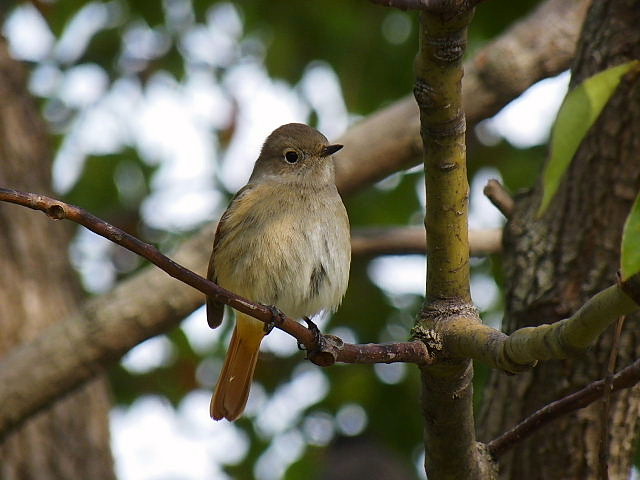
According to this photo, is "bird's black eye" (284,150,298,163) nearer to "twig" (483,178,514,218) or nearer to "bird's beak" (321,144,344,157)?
"bird's beak" (321,144,344,157)

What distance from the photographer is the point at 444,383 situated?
2.77 metres

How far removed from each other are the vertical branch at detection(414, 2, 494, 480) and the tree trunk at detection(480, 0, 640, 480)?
778 mm

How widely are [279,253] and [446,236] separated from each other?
1617 mm

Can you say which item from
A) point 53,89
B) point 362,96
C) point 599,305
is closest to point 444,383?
point 599,305

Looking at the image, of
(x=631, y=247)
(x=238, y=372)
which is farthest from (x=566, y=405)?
(x=238, y=372)

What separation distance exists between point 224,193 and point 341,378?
1680mm

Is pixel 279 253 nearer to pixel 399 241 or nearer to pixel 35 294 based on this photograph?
pixel 399 241

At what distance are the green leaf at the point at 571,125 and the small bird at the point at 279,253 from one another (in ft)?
8.20

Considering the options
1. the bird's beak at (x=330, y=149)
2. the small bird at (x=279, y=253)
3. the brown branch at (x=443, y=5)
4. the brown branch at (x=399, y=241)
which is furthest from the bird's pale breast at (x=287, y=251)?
the brown branch at (x=443, y=5)

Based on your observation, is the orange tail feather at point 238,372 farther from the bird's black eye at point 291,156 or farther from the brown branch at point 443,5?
the brown branch at point 443,5

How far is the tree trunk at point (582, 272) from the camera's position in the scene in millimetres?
3604

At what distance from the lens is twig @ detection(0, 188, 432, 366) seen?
218cm

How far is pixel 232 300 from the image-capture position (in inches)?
94.1

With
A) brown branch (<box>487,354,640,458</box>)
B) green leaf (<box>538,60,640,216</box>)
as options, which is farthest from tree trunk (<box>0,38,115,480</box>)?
green leaf (<box>538,60,640,216</box>)
